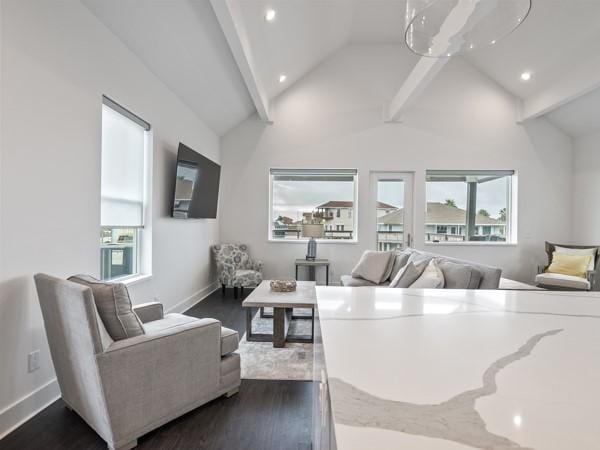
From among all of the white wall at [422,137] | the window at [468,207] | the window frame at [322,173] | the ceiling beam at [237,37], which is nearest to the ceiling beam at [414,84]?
the white wall at [422,137]

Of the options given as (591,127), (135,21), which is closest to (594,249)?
(591,127)

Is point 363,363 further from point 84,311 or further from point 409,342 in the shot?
point 84,311

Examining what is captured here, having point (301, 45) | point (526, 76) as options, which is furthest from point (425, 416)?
point (526, 76)

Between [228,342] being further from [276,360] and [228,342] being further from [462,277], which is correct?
[462,277]

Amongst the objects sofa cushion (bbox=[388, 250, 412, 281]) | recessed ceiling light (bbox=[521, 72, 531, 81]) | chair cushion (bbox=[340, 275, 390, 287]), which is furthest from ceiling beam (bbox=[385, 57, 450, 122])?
chair cushion (bbox=[340, 275, 390, 287])

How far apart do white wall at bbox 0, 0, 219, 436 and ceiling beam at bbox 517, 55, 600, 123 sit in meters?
5.08

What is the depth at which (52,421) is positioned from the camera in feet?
5.90

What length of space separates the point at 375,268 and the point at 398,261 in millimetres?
281

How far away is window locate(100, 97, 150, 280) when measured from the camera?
2.64m

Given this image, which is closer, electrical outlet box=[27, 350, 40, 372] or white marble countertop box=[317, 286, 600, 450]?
white marble countertop box=[317, 286, 600, 450]

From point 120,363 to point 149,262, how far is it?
6.12 feet

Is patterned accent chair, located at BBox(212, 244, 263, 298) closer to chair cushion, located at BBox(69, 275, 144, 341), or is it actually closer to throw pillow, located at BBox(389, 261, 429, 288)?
throw pillow, located at BBox(389, 261, 429, 288)

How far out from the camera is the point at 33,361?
188cm

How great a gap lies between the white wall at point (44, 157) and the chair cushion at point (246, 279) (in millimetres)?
2335
